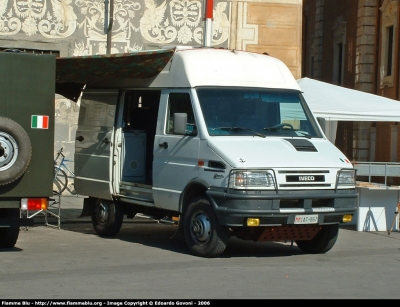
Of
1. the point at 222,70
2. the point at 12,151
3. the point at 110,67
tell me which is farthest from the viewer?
the point at 110,67

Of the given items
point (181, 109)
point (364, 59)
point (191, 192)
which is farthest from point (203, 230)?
point (364, 59)

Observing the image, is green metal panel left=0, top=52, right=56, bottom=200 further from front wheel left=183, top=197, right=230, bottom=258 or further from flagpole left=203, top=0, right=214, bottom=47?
flagpole left=203, top=0, right=214, bottom=47

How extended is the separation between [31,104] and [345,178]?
4.02 meters

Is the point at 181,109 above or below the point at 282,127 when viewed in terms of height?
above

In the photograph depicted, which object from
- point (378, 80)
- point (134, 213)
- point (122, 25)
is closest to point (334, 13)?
point (378, 80)

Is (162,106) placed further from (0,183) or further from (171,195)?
(0,183)

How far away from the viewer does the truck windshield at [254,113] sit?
451 inches

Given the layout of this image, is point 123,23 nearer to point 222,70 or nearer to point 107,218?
point 107,218

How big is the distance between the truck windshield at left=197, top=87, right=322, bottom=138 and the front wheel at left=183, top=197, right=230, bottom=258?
96cm

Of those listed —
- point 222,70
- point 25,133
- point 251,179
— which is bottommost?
point 251,179

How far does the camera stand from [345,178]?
11.3 meters

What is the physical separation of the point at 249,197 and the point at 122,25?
1020 cm

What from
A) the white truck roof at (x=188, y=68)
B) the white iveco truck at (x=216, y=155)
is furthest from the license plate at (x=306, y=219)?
the white truck roof at (x=188, y=68)

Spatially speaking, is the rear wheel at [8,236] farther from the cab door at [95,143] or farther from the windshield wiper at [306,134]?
the windshield wiper at [306,134]
